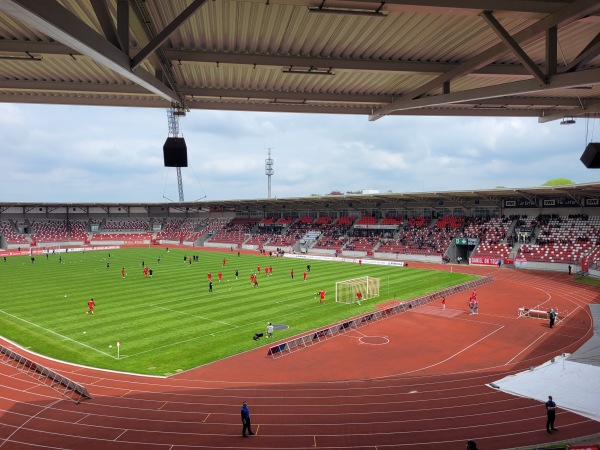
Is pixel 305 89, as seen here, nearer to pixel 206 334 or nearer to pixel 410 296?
pixel 206 334

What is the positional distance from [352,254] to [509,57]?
57.1 metres

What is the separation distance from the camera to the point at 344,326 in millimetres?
24266

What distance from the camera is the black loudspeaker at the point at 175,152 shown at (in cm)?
1009

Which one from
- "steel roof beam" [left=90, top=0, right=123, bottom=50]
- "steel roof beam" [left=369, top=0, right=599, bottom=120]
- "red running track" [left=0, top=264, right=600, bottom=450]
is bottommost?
"red running track" [left=0, top=264, right=600, bottom=450]

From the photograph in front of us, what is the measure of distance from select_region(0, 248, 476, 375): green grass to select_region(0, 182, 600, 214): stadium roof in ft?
48.9

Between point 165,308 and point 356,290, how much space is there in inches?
593

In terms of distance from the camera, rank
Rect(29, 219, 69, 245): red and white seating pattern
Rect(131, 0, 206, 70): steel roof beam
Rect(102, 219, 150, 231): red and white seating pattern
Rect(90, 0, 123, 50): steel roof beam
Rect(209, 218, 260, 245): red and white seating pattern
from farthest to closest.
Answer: Rect(102, 219, 150, 231): red and white seating pattern → Rect(209, 218, 260, 245): red and white seating pattern → Rect(29, 219, 69, 245): red and white seating pattern → Rect(131, 0, 206, 70): steel roof beam → Rect(90, 0, 123, 50): steel roof beam

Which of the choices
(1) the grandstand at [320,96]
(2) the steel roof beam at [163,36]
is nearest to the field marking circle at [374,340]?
(1) the grandstand at [320,96]

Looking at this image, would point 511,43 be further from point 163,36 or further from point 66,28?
point 66,28

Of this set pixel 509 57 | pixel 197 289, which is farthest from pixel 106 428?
pixel 197 289

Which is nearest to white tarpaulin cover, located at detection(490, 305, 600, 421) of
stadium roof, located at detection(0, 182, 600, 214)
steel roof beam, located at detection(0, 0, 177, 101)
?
steel roof beam, located at detection(0, 0, 177, 101)

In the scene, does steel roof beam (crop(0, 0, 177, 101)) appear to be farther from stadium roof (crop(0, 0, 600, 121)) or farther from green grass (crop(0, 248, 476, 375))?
green grass (crop(0, 248, 476, 375))

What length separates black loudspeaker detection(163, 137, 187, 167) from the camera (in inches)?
397

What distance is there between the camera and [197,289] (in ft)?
118
